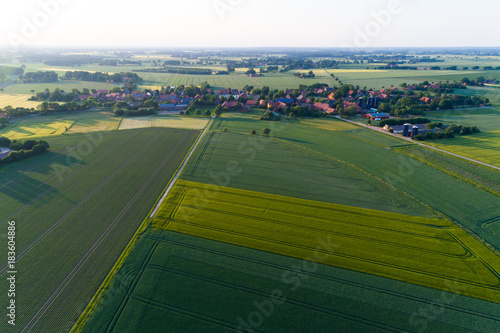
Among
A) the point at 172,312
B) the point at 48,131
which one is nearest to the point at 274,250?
the point at 172,312

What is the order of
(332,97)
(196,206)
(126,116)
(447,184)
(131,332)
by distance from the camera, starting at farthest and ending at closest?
(332,97)
(126,116)
(447,184)
(196,206)
(131,332)

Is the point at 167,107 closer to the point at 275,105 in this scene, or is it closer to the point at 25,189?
the point at 275,105

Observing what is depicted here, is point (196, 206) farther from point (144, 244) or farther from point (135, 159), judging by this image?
point (135, 159)

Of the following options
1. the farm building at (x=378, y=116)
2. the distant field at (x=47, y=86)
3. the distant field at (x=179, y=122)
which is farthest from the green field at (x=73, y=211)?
the distant field at (x=47, y=86)

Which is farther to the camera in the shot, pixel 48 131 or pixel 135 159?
pixel 48 131

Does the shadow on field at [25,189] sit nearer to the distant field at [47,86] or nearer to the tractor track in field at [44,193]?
the tractor track in field at [44,193]

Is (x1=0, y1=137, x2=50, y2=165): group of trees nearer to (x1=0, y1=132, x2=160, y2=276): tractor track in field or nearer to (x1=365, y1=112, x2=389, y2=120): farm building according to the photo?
(x1=0, y1=132, x2=160, y2=276): tractor track in field
